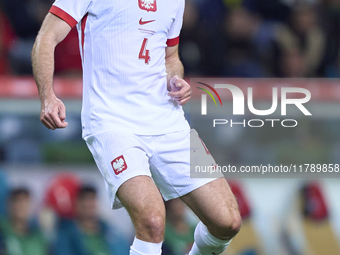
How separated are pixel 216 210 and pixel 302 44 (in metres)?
4.13

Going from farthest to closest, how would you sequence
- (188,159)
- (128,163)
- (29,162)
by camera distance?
(29,162)
(188,159)
(128,163)

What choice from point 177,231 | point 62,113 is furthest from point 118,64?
point 177,231

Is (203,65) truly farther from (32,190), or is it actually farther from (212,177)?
(212,177)

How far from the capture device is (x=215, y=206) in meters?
3.27

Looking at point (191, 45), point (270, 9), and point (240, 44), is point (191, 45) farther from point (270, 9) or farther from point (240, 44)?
point (270, 9)

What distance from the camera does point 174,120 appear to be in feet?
11.1

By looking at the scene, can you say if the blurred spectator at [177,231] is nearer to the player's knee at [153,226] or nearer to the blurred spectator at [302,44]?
the blurred spectator at [302,44]

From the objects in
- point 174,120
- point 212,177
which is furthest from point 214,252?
point 174,120

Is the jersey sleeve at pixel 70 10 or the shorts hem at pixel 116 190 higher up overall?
the jersey sleeve at pixel 70 10

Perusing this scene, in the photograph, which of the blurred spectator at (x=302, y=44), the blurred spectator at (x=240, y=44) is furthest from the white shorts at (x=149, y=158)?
the blurred spectator at (x=302, y=44)

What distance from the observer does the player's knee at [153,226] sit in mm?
2893

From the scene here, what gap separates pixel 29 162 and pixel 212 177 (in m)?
2.72

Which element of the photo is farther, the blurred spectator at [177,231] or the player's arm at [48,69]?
the blurred spectator at [177,231]

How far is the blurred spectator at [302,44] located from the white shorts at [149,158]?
363 centimetres
